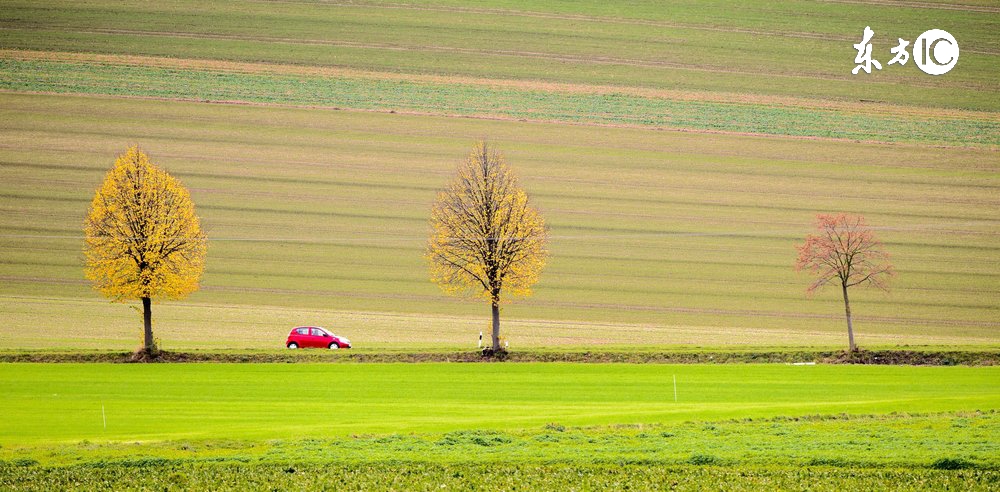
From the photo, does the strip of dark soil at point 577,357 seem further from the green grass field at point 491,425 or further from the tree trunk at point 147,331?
the green grass field at point 491,425

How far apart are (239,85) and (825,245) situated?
4482cm

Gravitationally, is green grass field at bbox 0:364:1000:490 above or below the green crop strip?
below

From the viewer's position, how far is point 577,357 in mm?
43875

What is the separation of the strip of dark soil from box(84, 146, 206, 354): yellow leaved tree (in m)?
2.75

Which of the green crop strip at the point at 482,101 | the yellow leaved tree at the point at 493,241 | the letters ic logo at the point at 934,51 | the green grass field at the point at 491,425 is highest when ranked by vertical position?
the letters ic logo at the point at 934,51

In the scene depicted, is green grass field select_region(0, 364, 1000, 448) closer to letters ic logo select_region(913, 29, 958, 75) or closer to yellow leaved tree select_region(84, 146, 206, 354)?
yellow leaved tree select_region(84, 146, 206, 354)

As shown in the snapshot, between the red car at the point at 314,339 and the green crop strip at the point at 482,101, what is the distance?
28.1 meters

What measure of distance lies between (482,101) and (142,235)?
33.8 meters

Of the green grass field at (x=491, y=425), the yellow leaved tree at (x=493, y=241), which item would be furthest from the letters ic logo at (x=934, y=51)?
the yellow leaved tree at (x=493, y=241)

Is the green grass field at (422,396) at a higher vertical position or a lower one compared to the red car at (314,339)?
lower

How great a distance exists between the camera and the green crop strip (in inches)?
2842

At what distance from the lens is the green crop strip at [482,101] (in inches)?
2842

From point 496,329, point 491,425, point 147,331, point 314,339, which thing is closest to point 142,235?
point 147,331

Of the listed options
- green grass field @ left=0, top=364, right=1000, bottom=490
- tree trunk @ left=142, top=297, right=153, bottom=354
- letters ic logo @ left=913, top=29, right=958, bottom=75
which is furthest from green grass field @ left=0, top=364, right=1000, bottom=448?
letters ic logo @ left=913, top=29, right=958, bottom=75
